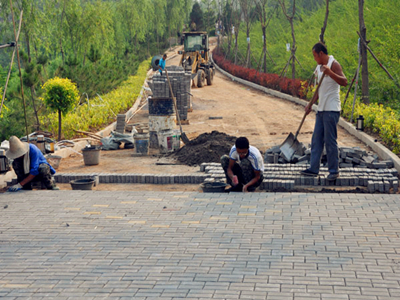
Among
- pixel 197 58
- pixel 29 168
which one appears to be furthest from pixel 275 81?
pixel 29 168

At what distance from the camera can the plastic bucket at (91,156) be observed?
10.7 m

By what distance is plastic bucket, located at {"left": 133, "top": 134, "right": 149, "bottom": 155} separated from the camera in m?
11.6

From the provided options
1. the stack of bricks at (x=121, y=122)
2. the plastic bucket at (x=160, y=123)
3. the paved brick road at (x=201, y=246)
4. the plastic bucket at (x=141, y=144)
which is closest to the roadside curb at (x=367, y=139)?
the paved brick road at (x=201, y=246)

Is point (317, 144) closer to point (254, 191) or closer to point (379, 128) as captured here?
point (254, 191)

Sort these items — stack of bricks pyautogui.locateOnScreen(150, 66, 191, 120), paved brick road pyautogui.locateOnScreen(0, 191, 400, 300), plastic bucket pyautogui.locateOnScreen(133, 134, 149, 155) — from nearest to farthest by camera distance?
paved brick road pyautogui.locateOnScreen(0, 191, 400, 300)
plastic bucket pyautogui.locateOnScreen(133, 134, 149, 155)
stack of bricks pyautogui.locateOnScreen(150, 66, 191, 120)

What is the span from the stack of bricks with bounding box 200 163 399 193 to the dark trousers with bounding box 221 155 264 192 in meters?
0.34

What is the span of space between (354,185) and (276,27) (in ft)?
119

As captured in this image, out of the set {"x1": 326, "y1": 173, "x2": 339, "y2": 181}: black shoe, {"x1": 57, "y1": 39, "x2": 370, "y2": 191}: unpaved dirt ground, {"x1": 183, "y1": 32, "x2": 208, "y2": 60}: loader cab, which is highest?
{"x1": 183, "y1": 32, "x2": 208, "y2": 60}: loader cab

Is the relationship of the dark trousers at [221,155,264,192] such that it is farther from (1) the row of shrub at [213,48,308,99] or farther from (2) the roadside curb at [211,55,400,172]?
(1) the row of shrub at [213,48,308,99]

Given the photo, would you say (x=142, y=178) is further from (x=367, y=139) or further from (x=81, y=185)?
(x=367, y=139)

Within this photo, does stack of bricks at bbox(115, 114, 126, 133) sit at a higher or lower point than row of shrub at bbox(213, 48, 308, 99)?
higher

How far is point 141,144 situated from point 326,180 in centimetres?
476

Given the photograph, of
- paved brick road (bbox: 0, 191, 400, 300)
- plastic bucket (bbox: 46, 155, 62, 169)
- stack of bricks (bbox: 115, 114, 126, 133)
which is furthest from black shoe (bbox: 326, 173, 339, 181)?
stack of bricks (bbox: 115, 114, 126, 133)

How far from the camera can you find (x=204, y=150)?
10.5m
